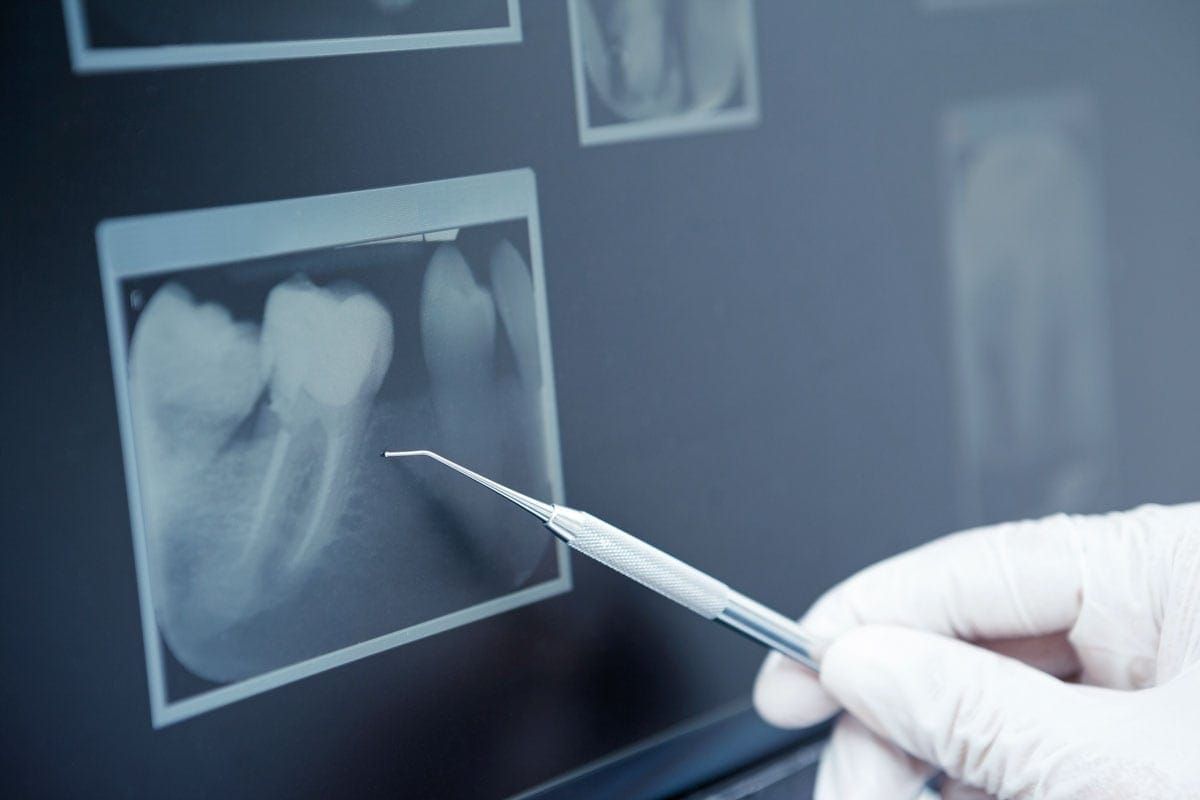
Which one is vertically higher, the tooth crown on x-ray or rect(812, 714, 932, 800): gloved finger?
the tooth crown on x-ray

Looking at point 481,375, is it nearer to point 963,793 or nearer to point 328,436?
point 328,436

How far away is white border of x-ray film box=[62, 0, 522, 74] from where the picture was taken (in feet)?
1.30

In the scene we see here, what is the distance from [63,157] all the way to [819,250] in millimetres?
385

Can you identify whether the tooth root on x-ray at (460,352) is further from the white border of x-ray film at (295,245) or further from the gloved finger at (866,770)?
the gloved finger at (866,770)

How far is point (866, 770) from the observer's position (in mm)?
575

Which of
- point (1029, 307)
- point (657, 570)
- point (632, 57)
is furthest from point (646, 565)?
point (1029, 307)

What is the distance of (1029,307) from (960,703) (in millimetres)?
304

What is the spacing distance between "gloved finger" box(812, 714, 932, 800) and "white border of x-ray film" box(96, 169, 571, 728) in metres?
0.19

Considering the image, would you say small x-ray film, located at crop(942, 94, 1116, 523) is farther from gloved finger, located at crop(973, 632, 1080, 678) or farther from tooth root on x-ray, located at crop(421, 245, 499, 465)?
tooth root on x-ray, located at crop(421, 245, 499, 465)

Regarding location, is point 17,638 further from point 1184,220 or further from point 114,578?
point 1184,220

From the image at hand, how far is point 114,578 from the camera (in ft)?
1.36

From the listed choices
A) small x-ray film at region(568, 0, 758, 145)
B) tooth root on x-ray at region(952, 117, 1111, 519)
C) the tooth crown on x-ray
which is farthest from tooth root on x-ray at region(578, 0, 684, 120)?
tooth root on x-ray at region(952, 117, 1111, 519)

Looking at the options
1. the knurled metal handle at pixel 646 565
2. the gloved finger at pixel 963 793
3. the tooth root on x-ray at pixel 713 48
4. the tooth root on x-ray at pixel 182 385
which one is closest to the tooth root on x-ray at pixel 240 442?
the tooth root on x-ray at pixel 182 385

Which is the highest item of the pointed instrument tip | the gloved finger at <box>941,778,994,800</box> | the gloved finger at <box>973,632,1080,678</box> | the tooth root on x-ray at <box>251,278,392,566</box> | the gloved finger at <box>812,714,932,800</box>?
the tooth root on x-ray at <box>251,278,392,566</box>
